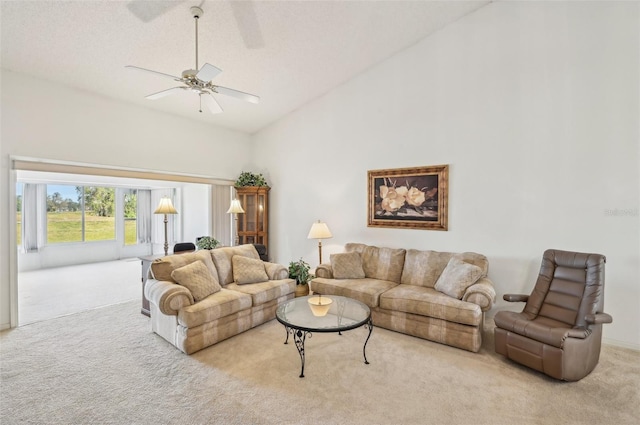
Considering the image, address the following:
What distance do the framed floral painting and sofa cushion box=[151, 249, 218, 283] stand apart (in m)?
2.56

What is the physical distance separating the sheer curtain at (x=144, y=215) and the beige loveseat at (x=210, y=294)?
630 cm

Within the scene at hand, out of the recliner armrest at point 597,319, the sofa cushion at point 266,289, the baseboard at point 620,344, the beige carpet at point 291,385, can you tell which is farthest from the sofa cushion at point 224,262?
the baseboard at point 620,344

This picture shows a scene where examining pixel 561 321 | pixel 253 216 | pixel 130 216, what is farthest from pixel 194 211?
pixel 561 321

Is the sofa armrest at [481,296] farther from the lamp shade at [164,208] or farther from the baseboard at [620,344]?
the lamp shade at [164,208]

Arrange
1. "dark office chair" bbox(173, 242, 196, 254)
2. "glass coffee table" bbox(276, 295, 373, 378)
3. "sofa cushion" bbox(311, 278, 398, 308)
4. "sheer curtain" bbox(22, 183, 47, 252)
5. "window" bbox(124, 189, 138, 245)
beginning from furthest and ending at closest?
1. "window" bbox(124, 189, 138, 245)
2. "sheer curtain" bbox(22, 183, 47, 252)
3. "dark office chair" bbox(173, 242, 196, 254)
4. "sofa cushion" bbox(311, 278, 398, 308)
5. "glass coffee table" bbox(276, 295, 373, 378)

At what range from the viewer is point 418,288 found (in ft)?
12.8

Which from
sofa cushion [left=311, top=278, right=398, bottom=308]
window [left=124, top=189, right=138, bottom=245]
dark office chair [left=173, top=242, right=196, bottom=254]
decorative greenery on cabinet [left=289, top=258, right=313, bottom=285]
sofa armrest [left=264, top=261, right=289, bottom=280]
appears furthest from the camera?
window [left=124, top=189, right=138, bottom=245]

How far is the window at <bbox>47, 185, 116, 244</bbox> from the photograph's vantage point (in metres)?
7.67

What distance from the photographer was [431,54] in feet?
14.4

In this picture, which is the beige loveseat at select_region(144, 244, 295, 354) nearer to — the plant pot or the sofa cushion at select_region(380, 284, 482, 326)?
the plant pot

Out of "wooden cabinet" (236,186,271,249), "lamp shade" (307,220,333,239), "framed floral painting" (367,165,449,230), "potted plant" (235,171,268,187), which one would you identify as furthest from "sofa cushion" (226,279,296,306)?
"potted plant" (235,171,268,187)

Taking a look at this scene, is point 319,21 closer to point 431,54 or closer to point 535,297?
point 431,54

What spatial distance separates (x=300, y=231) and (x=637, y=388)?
186 inches

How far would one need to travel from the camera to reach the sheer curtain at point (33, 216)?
7250 millimetres
